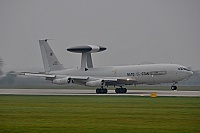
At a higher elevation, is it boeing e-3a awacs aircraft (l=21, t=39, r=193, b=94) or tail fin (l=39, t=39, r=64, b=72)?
tail fin (l=39, t=39, r=64, b=72)

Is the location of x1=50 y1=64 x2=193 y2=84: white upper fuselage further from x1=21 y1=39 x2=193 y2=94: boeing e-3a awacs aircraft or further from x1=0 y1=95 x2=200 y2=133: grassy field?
x1=0 y1=95 x2=200 y2=133: grassy field

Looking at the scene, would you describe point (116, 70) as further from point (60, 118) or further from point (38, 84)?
point (60, 118)

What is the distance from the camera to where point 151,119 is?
111 ft

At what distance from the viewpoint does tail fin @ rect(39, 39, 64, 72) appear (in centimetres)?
9425

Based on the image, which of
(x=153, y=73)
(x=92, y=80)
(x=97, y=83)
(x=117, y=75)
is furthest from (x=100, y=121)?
(x=117, y=75)


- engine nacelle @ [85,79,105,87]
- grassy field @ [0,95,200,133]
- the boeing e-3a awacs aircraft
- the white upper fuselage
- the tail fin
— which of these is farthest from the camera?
the tail fin

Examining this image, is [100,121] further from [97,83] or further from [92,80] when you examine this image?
[92,80]

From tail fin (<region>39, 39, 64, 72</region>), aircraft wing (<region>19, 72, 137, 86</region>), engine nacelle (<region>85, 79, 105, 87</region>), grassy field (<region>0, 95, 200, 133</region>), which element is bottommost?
grassy field (<region>0, 95, 200, 133</region>)

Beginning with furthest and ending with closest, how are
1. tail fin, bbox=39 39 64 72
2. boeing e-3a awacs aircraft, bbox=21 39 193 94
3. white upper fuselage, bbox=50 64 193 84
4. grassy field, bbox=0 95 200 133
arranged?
tail fin, bbox=39 39 64 72, boeing e-3a awacs aircraft, bbox=21 39 193 94, white upper fuselage, bbox=50 64 193 84, grassy field, bbox=0 95 200 133

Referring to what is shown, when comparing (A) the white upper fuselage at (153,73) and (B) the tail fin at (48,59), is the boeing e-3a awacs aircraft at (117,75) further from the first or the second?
(B) the tail fin at (48,59)

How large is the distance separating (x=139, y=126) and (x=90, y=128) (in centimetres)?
268

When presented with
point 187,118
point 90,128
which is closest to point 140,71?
point 187,118

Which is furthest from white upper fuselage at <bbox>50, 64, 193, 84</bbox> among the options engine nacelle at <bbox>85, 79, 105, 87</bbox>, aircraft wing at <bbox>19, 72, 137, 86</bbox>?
engine nacelle at <bbox>85, 79, 105, 87</bbox>

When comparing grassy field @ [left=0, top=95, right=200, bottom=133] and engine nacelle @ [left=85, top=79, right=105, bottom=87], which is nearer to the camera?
grassy field @ [left=0, top=95, right=200, bottom=133]
